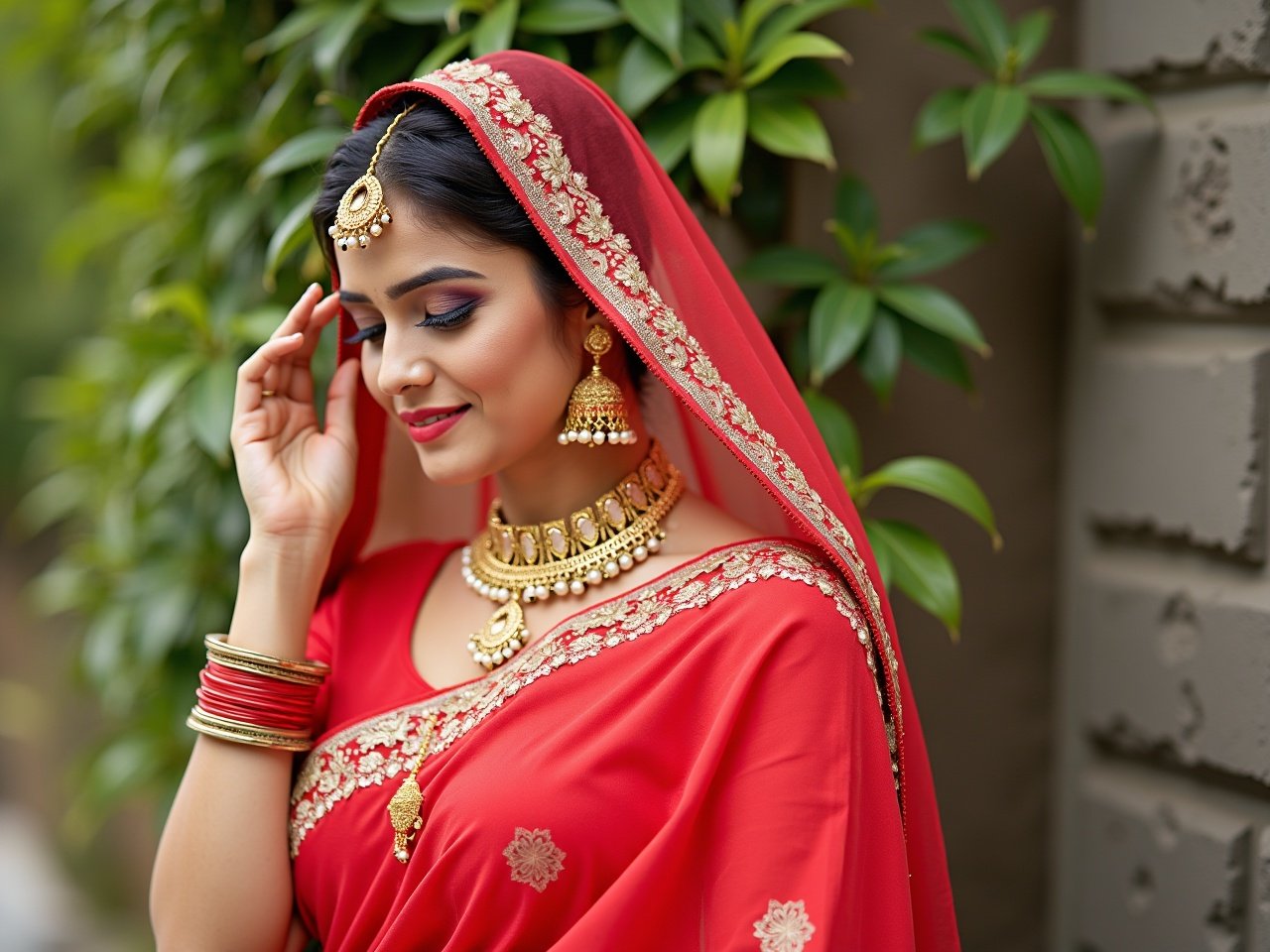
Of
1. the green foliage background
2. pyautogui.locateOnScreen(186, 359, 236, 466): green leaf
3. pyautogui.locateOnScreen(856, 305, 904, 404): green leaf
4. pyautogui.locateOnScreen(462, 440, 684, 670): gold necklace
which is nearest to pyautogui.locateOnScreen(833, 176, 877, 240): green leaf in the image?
the green foliage background

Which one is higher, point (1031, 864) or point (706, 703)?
point (706, 703)

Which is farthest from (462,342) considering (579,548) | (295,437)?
(295,437)

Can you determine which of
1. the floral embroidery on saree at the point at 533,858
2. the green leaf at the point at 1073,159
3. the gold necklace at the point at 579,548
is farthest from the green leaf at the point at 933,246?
the floral embroidery on saree at the point at 533,858

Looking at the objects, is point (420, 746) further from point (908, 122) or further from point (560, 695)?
point (908, 122)

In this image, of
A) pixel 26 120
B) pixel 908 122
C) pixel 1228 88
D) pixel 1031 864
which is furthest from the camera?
pixel 26 120

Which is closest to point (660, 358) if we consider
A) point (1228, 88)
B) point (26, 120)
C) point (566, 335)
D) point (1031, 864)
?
point (566, 335)

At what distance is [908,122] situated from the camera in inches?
61.9

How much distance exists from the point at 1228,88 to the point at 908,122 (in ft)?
1.22

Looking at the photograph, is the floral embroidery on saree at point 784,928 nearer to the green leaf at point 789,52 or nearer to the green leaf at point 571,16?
the green leaf at point 789,52

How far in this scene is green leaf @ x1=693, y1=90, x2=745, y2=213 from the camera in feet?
4.36

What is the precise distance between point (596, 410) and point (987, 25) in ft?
2.44

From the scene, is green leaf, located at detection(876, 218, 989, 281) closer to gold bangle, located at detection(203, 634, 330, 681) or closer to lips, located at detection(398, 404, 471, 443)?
lips, located at detection(398, 404, 471, 443)

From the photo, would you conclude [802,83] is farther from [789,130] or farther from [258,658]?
[258,658]

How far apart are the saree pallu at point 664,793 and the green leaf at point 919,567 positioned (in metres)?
0.24
